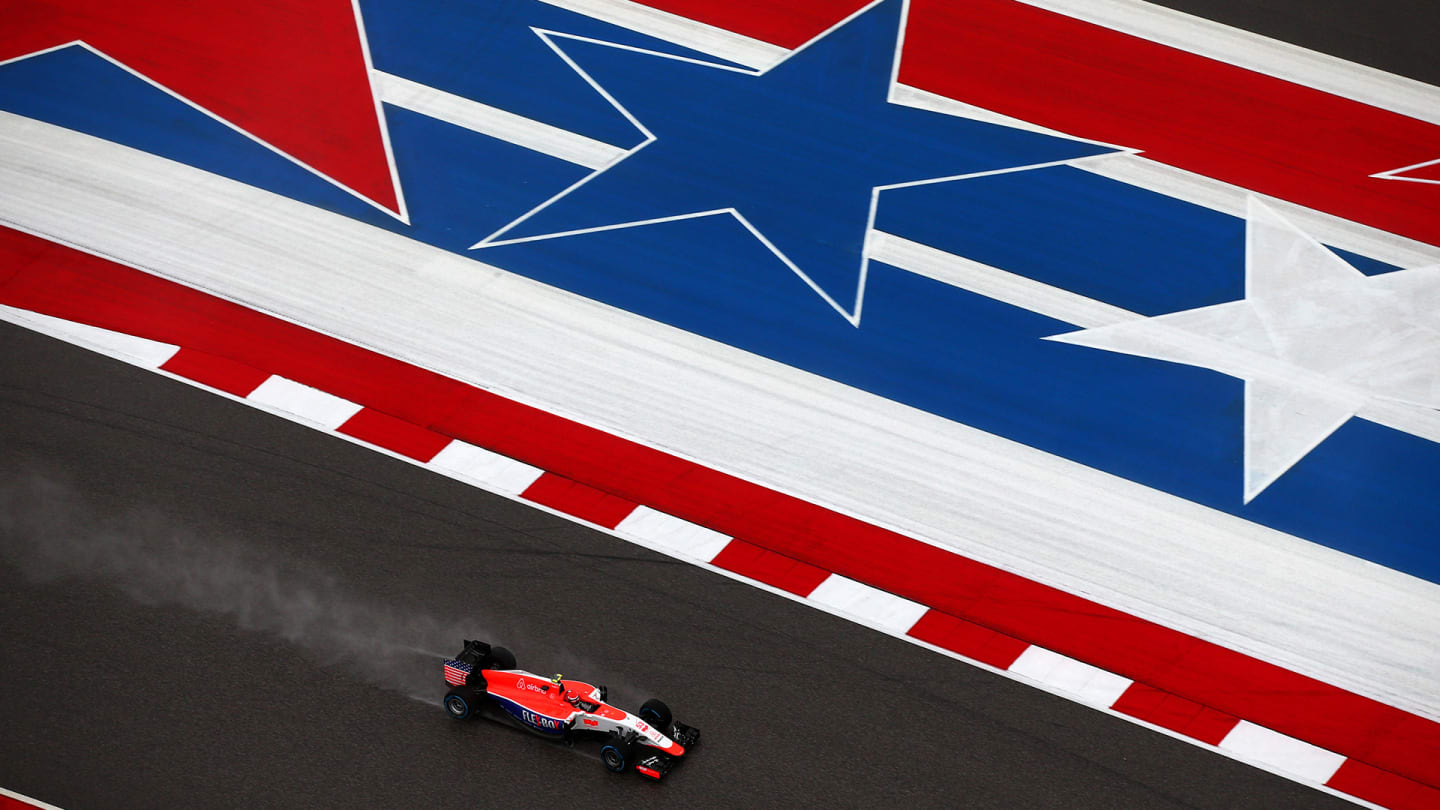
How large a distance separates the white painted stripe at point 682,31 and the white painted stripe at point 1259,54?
340cm

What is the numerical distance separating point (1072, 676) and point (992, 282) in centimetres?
440

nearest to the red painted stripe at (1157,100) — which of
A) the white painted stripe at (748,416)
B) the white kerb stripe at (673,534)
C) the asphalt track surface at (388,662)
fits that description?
the white painted stripe at (748,416)

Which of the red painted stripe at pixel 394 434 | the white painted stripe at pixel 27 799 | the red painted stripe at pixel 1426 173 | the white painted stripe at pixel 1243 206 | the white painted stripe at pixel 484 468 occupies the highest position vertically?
the red painted stripe at pixel 1426 173

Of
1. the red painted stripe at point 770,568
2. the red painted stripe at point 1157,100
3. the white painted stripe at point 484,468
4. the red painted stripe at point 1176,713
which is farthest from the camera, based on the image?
the red painted stripe at point 1157,100

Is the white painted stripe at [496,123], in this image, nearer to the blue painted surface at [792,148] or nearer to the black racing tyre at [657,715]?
the blue painted surface at [792,148]

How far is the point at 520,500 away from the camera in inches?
474

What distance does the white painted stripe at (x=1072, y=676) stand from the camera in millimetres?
10984

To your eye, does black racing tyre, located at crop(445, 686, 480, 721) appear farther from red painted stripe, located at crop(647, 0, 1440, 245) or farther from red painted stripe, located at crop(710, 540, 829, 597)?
red painted stripe, located at crop(647, 0, 1440, 245)

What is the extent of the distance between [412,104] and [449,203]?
1616 millimetres

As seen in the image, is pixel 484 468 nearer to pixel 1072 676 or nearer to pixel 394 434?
pixel 394 434

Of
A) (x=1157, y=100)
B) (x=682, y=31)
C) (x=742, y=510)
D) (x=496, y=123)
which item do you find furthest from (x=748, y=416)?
(x=1157, y=100)

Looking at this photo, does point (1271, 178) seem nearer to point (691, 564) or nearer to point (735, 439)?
point (735, 439)

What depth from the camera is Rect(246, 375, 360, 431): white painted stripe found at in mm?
12578

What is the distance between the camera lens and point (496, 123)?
15.3 meters
